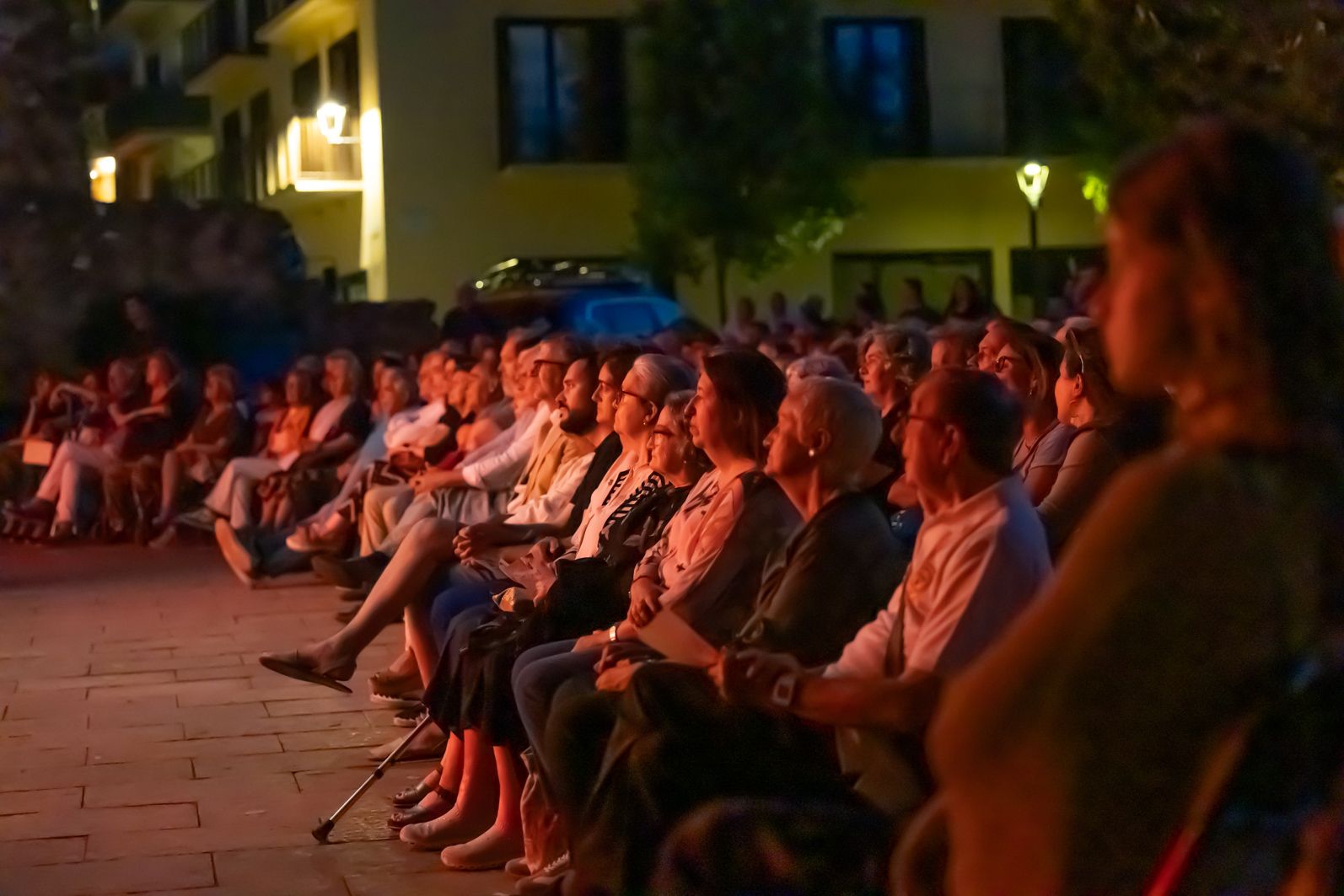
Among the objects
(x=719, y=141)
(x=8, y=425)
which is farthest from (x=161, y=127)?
(x=8, y=425)

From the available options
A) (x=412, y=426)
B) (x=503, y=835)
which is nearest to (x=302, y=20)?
(x=412, y=426)

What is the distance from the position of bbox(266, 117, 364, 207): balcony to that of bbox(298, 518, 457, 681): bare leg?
792 inches

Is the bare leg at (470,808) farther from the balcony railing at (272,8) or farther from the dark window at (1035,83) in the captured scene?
the balcony railing at (272,8)

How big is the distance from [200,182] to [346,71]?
8149mm

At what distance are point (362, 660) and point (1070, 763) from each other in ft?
24.4

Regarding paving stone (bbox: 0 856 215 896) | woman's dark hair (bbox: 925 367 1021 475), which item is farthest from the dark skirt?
woman's dark hair (bbox: 925 367 1021 475)

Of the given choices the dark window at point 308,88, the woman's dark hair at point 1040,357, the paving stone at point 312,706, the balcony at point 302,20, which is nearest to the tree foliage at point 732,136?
the balcony at point 302,20

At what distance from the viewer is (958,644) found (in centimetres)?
354

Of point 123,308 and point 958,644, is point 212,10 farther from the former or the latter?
point 958,644

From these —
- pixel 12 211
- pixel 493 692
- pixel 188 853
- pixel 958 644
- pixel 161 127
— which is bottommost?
pixel 188 853

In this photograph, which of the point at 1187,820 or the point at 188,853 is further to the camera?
the point at 188,853

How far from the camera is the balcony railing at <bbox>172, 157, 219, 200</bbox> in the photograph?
32.1m

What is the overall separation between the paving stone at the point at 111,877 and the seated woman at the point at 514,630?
618 millimetres

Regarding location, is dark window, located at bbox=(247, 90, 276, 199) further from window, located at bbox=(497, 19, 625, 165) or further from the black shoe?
the black shoe
